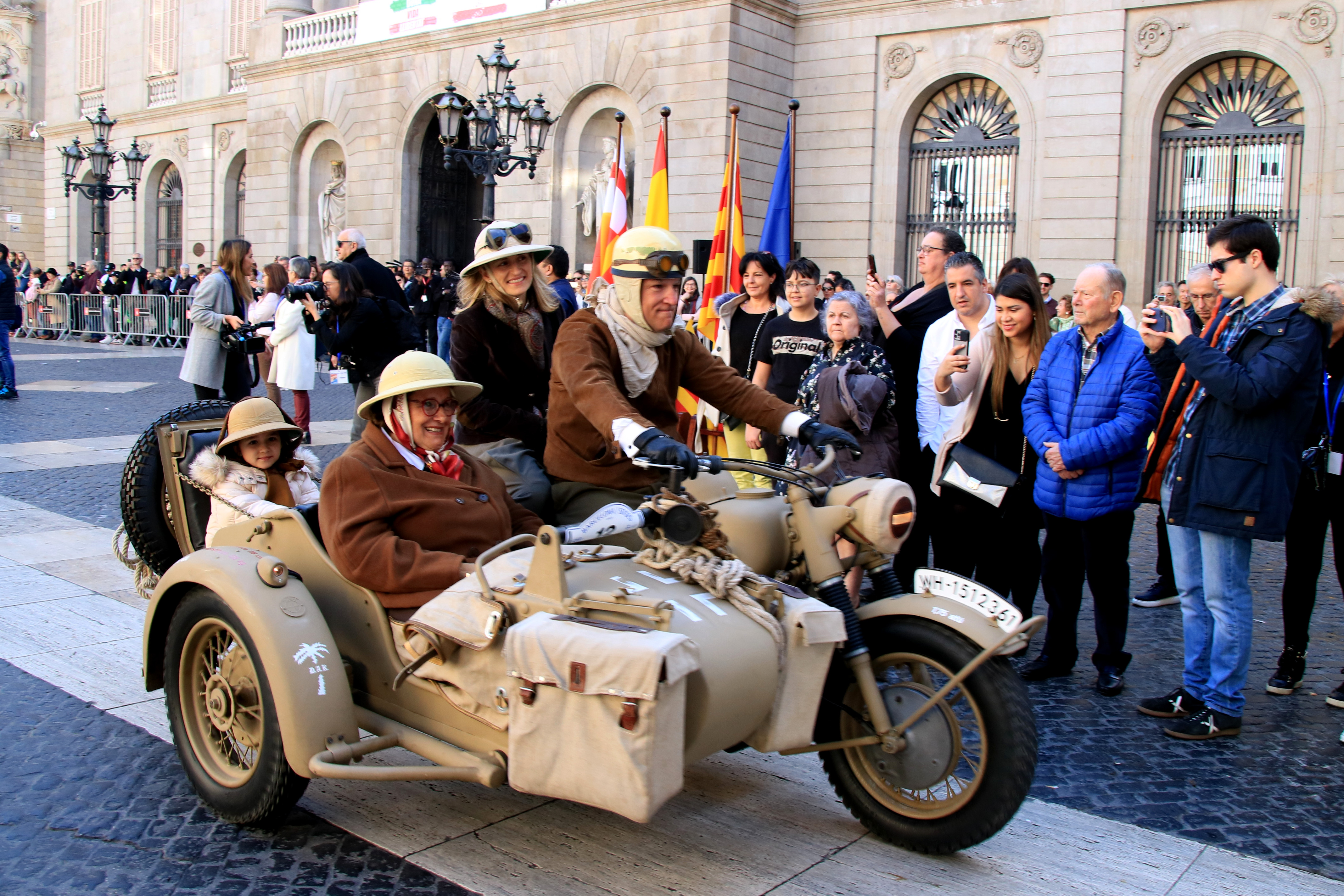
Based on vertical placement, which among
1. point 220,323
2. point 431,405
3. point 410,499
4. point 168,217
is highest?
point 168,217

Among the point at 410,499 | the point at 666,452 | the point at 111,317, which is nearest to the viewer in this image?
the point at 666,452

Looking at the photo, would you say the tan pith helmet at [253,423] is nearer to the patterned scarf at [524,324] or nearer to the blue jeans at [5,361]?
the patterned scarf at [524,324]

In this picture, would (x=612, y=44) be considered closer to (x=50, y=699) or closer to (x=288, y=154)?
(x=288, y=154)

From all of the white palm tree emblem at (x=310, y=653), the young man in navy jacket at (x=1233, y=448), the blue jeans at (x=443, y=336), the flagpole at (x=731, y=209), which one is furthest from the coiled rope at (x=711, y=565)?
the blue jeans at (x=443, y=336)

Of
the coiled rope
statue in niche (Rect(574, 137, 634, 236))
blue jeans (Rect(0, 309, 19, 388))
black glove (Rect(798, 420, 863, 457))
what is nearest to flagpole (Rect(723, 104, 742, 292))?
black glove (Rect(798, 420, 863, 457))

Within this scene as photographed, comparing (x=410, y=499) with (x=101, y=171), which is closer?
(x=410, y=499)

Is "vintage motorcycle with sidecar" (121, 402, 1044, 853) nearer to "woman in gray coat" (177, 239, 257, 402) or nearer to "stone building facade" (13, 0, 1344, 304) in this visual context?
"woman in gray coat" (177, 239, 257, 402)

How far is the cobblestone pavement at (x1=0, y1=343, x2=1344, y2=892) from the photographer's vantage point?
11.2 feet

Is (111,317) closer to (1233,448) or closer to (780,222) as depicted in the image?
(780,222)

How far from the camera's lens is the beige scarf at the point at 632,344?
12.1 ft

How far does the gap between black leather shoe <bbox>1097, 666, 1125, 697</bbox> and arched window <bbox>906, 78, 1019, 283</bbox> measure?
1559 cm

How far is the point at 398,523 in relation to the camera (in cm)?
338

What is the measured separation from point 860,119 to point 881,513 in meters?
19.3

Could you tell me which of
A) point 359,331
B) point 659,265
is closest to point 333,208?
point 359,331
